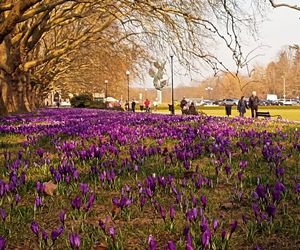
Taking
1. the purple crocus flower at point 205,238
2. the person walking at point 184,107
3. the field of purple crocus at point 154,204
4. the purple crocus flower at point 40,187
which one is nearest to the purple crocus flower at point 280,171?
the field of purple crocus at point 154,204

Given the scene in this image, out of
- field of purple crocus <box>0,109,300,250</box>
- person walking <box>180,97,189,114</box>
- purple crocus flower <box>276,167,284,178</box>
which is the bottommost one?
field of purple crocus <box>0,109,300,250</box>

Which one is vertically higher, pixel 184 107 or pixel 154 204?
pixel 184 107

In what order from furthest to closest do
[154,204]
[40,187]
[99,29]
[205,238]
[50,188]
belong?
[99,29] → [50,188] → [40,187] → [154,204] → [205,238]

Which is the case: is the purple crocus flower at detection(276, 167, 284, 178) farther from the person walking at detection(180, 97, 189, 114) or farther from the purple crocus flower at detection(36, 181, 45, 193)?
the person walking at detection(180, 97, 189, 114)

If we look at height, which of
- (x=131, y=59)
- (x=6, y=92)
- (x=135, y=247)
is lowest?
(x=135, y=247)

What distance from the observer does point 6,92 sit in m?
23.2

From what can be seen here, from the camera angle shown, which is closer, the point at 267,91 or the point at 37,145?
the point at 37,145

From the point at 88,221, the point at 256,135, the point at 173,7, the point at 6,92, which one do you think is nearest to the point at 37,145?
the point at 256,135

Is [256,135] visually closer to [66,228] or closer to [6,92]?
[66,228]

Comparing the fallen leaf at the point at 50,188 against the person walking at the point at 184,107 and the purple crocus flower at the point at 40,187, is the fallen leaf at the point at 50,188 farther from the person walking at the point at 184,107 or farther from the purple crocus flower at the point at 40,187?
the person walking at the point at 184,107

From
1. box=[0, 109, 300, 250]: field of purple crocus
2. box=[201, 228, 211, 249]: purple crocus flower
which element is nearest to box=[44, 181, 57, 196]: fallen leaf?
box=[0, 109, 300, 250]: field of purple crocus

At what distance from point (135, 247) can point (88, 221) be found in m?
0.58

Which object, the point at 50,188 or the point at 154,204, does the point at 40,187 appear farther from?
the point at 154,204

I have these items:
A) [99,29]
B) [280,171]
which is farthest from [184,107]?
[280,171]
